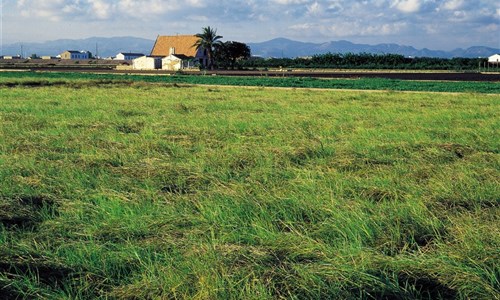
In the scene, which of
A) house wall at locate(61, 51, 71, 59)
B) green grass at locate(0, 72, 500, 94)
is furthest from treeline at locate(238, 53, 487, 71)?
house wall at locate(61, 51, 71, 59)

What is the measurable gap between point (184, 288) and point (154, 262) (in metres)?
0.60

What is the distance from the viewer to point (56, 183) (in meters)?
6.95

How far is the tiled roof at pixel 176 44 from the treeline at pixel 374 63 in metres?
11.0

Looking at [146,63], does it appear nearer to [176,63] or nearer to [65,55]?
[176,63]

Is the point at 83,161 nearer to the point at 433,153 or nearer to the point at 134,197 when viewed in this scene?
the point at 134,197

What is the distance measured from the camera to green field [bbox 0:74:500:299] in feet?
12.7

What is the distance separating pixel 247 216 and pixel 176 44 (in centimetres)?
10582

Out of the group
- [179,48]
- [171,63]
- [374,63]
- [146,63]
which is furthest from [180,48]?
[374,63]

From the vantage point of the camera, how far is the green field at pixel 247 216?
3869 mm

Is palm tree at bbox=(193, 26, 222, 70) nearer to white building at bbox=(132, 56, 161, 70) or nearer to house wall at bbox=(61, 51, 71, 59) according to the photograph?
white building at bbox=(132, 56, 161, 70)

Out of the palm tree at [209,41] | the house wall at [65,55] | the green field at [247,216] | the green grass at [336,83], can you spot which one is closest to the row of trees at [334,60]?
the palm tree at [209,41]

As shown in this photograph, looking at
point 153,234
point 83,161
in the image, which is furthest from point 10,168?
point 153,234

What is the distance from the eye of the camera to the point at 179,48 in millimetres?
106812

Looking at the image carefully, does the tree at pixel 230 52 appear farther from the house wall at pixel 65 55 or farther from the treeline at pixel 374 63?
the house wall at pixel 65 55
